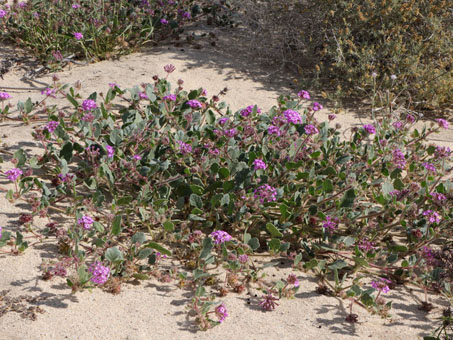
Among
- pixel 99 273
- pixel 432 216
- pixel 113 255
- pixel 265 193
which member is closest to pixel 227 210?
pixel 265 193

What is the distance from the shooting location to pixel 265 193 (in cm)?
370

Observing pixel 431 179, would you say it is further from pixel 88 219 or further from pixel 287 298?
pixel 88 219

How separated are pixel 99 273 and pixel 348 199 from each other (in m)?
1.79

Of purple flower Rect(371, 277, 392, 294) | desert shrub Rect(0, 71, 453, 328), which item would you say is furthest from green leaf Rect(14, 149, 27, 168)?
purple flower Rect(371, 277, 392, 294)

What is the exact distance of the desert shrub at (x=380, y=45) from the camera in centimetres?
630

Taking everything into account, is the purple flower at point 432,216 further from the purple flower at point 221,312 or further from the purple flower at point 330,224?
the purple flower at point 221,312

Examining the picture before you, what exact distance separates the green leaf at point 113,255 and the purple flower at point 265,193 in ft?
3.41

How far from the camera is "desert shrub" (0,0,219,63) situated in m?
6.71

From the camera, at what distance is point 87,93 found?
589 centimetres

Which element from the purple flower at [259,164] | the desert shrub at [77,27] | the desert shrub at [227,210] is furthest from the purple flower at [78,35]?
the purple flower at [259,164]

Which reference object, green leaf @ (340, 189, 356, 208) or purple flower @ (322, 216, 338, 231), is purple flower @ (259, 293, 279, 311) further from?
green leaf @ (340, 189, 356, 208)

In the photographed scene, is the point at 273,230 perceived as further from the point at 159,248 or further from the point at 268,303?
the point at 159,248

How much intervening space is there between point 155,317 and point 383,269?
62.5 inches

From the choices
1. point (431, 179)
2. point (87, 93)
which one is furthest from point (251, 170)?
point (87, 93)
